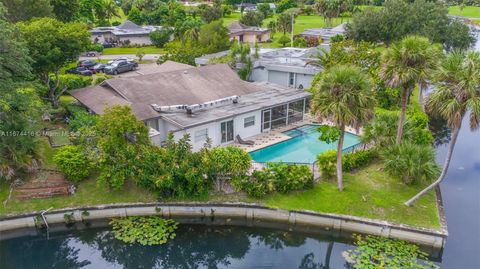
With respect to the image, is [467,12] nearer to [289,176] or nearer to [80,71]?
[80,71]

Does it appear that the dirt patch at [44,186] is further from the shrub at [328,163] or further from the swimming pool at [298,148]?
the shrub at [328,163]

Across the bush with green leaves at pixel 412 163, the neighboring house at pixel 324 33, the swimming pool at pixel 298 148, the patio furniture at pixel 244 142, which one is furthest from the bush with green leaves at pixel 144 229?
the neighboring house at pixel 324 33

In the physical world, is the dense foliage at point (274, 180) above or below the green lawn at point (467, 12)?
below

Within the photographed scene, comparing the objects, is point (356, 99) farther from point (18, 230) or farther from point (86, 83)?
point (86, 83)

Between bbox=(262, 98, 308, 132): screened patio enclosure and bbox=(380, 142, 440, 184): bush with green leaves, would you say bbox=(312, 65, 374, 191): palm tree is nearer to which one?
bbox=(380, 142, 440, 184): bush with green leaves

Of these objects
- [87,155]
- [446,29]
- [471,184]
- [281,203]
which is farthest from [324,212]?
[446,29]

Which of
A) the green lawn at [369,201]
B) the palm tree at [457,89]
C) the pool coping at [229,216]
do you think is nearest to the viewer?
the palm tree at [457,89]
